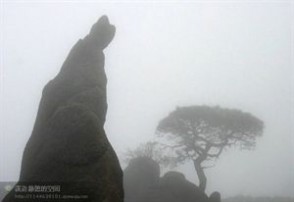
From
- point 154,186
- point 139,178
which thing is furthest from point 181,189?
point 139,178

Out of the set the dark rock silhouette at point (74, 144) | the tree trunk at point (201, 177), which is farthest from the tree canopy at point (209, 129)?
the dark rock silhouette at point (74, 144)

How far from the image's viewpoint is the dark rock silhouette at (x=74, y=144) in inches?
793

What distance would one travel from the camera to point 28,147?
23.3 metres

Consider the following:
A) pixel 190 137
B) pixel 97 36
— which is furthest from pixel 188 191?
pixel 97 36

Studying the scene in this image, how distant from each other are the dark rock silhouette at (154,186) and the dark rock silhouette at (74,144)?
19.4 meters

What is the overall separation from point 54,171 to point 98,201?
325 centimetres

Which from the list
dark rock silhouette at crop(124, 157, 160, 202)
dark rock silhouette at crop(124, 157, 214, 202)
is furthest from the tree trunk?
dark rock silhouette at crop(124, 157, 160, 202)

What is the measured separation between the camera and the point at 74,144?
2077cm

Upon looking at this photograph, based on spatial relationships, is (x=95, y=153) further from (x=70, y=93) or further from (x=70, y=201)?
(x=70, y=93)

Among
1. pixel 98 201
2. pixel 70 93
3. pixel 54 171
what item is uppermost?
pixel 70 93

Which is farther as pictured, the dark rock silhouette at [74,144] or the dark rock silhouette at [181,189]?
the dark rock silhouette at [181,189]

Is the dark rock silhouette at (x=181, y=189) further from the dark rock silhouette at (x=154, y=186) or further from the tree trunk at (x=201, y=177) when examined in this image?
the tree trunk at (x=201, y=177)

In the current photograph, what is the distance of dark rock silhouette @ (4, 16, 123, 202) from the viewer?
20141 mm

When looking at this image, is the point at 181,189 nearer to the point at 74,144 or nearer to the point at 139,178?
the point at 139,178
